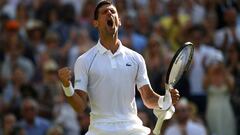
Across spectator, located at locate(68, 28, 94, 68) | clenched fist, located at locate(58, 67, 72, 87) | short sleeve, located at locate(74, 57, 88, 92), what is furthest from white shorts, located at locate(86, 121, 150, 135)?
spectator, located at locate(68, 28, 94, 68)

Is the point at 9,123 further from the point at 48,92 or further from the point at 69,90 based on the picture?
the point at 69,90

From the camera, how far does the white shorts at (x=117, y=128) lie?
9.45 m

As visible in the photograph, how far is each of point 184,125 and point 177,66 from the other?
14.8 feet

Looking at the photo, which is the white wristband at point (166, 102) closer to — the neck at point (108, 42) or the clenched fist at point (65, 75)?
the neck at point (108, 42)

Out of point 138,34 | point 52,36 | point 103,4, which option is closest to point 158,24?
point 138,34

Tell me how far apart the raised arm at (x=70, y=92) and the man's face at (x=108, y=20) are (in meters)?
0.63

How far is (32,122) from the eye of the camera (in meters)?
15.5

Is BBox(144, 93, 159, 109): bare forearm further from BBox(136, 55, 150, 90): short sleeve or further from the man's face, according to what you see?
the man's face

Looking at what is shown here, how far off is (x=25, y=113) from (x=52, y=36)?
2.12 meters

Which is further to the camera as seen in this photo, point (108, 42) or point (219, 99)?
point (219, 99)

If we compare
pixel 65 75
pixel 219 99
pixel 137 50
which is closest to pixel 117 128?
pixel 65 75

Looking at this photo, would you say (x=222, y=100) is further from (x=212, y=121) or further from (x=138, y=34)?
(x=138, y=34)

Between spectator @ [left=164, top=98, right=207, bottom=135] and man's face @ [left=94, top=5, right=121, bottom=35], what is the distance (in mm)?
4688

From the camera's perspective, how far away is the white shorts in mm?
9445
